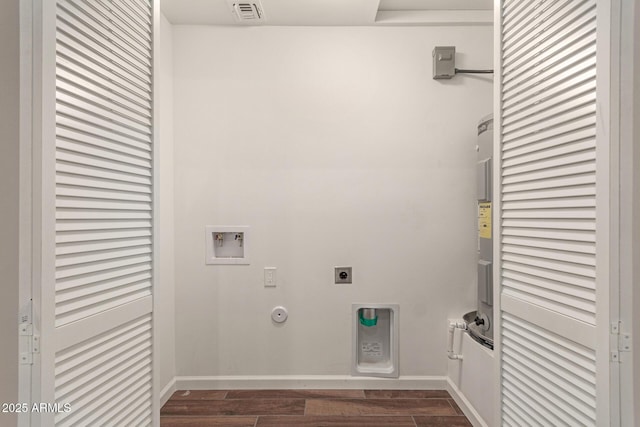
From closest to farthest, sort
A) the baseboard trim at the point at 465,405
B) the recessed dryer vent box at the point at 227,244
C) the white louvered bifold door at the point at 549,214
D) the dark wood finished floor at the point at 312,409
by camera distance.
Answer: the white louvered bifold door at the point at 549,214, the baseboard trim at the point at 465,405, the dark wood finished floor at the point at 312,409, the recessed dryer vent box at the point at 227,244

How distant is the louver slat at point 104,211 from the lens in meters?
1.09

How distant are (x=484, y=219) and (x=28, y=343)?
7.10 ft

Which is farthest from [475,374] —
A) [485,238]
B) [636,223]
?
[636,223]

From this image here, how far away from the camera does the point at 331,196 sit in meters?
2.72

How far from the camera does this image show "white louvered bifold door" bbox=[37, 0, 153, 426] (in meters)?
1.09

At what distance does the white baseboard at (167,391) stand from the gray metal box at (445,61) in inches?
105

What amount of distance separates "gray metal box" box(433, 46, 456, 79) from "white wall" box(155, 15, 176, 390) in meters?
1.76

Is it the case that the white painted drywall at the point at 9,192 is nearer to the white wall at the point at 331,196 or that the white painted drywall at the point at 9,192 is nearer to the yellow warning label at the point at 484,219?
the white wall at the point at 331,196

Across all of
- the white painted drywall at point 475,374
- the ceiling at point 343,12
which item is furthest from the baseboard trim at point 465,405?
the ceiling at point 343,12

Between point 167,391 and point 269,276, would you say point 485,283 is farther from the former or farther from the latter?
point 167,391

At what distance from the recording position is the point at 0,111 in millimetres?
1078

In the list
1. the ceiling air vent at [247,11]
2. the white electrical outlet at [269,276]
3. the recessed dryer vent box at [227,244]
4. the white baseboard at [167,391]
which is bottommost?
the white baseboard at [167,391]

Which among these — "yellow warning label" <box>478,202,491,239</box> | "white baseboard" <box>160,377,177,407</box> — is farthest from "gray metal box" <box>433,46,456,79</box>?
"white baseboard" <box>160,377,177,407</box>

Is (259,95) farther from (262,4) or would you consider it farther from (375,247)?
(375,247)
